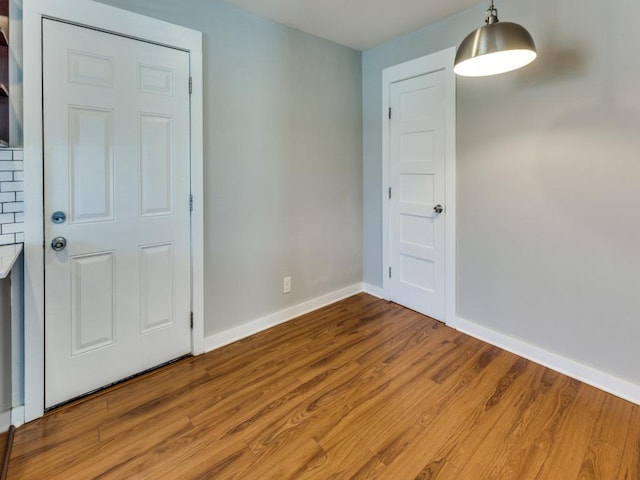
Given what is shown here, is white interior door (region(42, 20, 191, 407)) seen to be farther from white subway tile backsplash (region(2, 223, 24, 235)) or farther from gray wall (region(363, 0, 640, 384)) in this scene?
gray wall (region(363, 0, 640, 384))

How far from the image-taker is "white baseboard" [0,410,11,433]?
1578 millimetres

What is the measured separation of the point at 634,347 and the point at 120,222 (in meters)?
3.00

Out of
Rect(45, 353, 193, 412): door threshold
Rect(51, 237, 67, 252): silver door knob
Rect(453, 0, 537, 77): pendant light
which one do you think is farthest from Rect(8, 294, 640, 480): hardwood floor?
Rect(453, 0, 537, 77): pendant light

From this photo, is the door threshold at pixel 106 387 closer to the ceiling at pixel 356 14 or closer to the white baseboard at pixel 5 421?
the white baseboard at pixel 5 421

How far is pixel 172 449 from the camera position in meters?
1.57

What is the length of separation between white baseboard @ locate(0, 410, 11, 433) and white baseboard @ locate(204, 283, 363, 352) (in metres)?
1.04

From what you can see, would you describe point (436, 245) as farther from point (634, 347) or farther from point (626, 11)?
Answer: point (626, 11)

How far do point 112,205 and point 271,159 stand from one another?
1.18m

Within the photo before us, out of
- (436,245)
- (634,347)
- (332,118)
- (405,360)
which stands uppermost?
(332,118)

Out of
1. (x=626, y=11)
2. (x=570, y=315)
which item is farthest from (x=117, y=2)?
(x=570, y=315)

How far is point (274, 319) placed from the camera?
2834 mm

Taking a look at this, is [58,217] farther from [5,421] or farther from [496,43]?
[496,43]

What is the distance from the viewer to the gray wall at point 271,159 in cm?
235

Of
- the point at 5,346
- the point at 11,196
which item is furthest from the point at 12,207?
the point at 5,346
